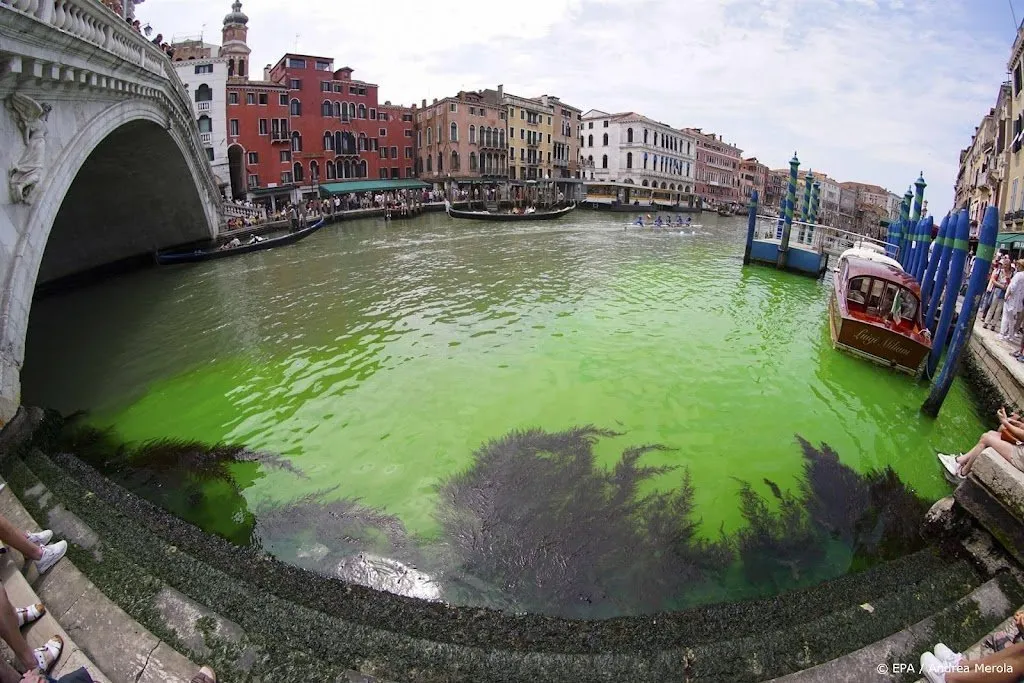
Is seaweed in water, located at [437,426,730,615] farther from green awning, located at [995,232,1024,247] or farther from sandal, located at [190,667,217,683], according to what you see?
green awning, located at [995,232,1024,247]

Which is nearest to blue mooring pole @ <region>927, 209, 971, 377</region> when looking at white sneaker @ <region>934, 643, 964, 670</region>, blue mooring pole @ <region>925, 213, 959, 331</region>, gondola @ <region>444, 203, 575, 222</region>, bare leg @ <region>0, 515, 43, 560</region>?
blue mooring pole @ <region>925, 213, 959, 331</region>

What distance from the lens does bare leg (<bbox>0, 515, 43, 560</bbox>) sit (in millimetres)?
3625

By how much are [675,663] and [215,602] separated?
3.17 m

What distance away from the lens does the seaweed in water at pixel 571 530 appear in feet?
15.5

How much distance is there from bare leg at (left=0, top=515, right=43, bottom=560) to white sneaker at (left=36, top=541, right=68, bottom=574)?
0.10 feet

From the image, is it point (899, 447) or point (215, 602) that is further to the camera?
point (899, 447)

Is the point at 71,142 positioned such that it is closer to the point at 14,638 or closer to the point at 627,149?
the point at 14,638

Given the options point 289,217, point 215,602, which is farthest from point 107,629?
point 289,217

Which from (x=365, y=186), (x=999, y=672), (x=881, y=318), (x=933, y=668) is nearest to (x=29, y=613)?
(x=933, y=668)

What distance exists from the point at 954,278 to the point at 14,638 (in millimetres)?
12700

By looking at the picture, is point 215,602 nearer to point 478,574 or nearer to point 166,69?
point 478,574

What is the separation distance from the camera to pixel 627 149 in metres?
68.8

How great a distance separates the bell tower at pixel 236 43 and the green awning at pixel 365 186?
10425 mm

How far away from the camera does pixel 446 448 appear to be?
7039mm
